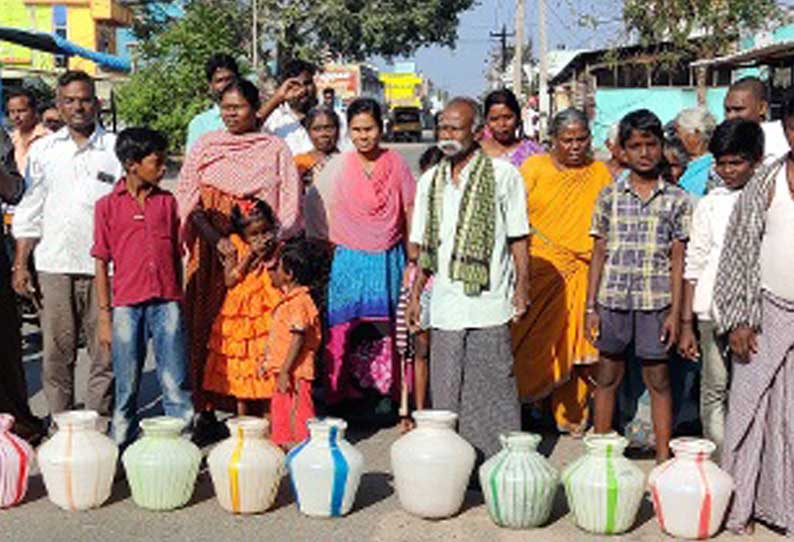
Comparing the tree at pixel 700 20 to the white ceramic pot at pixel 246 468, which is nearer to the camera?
the white ceramic pot at pixel 246 468

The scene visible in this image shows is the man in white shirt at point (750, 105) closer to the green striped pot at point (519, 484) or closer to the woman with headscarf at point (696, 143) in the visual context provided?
Result: the woman with headscarf at point (696, 143)

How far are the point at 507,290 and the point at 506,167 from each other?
548 millimetres

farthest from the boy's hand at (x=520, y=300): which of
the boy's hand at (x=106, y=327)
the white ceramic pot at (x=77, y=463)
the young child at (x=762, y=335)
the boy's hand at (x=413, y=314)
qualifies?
the boy's hand at (x=106, y=327)

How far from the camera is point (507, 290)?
5238 millimetres

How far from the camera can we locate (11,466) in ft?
16.5

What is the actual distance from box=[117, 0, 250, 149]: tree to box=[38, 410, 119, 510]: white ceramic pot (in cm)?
2193

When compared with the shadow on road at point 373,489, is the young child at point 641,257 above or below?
above

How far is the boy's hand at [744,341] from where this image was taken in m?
4.58

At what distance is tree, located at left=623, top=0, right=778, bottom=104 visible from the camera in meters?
22.4

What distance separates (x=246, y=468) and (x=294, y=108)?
2.83 metres

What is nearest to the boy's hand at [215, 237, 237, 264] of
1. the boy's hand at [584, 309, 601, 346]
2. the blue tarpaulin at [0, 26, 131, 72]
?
the boy's hand at [584, 309, 601, 346]

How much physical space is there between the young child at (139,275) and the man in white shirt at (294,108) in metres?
1.35

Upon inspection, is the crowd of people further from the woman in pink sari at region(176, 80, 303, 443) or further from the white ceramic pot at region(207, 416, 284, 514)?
the white ceramic pot at region(207, 416, 284, 514)

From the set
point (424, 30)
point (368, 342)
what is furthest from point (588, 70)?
point (368, 342)
